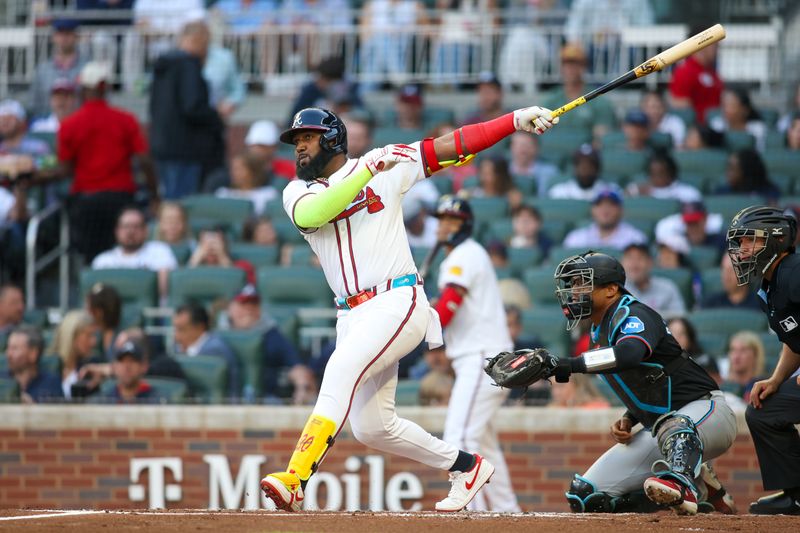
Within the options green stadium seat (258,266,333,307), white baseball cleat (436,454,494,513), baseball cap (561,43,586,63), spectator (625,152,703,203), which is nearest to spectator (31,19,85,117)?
green stadium seat (258,266,333,307)

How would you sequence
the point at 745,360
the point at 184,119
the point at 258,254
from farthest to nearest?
1. the point at 184,119
2. the point at 258,254
3. the point at 745,360

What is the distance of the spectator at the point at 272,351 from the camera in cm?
931

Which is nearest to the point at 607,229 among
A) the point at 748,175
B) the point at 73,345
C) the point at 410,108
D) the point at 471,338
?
the point at 748,175

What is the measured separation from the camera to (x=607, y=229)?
10.5 metres

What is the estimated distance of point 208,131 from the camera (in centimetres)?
1223

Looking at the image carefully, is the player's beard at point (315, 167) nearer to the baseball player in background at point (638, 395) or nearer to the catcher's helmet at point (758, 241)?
the baseball player in background at point (638, 395)

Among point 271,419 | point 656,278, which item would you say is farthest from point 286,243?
point 656,278

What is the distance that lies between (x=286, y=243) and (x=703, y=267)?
11.6ft

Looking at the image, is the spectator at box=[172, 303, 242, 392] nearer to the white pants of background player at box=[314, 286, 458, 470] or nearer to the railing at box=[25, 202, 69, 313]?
the railing at box=[25, 202, 69, 313]

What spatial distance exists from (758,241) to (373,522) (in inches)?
89.7

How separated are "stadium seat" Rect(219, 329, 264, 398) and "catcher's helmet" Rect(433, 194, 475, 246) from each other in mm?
1788

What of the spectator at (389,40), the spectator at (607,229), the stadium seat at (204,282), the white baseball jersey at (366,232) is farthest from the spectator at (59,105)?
the white baseball jersey at (366,232)

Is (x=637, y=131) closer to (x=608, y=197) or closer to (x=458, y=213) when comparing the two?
(x=608, y=197)

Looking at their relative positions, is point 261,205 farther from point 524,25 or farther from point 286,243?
point 524,25
